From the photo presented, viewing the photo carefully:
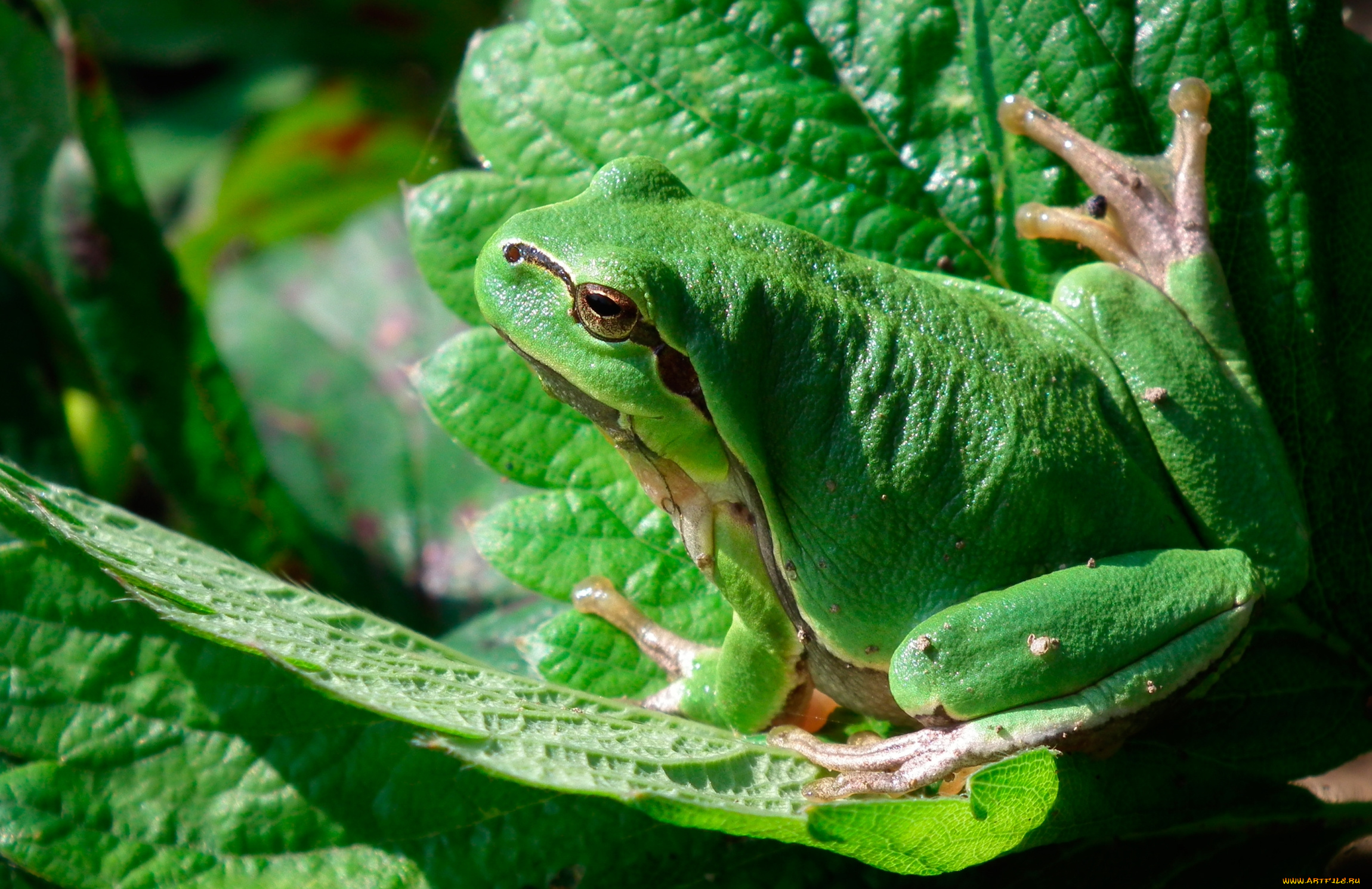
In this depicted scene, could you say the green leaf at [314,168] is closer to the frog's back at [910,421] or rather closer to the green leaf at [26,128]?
the green leaf at [26,128]

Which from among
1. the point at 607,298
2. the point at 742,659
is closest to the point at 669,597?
the point at 742,659

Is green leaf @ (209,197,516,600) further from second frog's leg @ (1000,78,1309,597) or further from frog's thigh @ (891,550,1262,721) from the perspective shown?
second frog's leg @ (1000,78,1309,597)

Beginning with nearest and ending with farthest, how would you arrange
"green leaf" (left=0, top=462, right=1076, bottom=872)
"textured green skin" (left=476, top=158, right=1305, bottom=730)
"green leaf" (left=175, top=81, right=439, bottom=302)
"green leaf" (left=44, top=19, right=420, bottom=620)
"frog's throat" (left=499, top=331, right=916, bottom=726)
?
"green leaf" (left=0, top=462, right=1076, bottom=872) → "textured green skin" (left=476, top=158, right=1305, bottom=730) → "frog's throat" (left=499, top=331, right=916, bottom=726) → "green leaf" (left=44, top=19, right=420, bottom=620) → "green leaf" (left=175, top=81, right=439, bottom=302)

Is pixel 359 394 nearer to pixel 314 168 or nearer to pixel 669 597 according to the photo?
pixel 314 168

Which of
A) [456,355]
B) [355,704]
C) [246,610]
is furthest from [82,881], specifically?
[456,355]

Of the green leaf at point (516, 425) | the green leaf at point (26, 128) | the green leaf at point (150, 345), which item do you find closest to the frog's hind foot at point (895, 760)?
the green leaf at point (516, 425)

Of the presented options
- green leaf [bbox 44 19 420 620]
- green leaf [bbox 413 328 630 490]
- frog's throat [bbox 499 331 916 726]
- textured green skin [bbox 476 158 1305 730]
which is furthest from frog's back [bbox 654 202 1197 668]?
green leaf [bbox 44 19 420 620]

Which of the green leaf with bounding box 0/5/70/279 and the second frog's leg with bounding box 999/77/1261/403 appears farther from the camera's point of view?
the green leaf with bounding box 0/5/70/279
